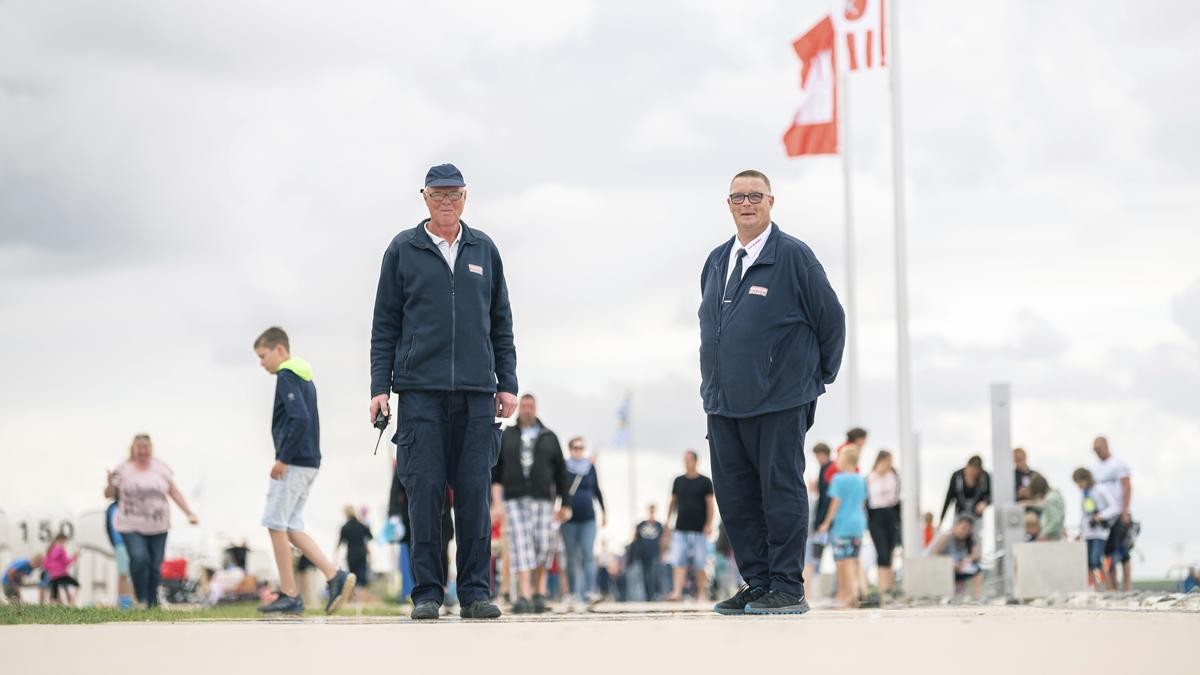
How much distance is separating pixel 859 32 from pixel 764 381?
17.3 metres

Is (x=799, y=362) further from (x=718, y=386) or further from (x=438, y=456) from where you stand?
(x=438, y=456)

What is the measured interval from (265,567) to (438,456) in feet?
91.5

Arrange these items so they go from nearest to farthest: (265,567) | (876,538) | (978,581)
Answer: (876,538) < (978,581) < (265,567)

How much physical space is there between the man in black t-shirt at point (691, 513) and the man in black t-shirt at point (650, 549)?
389 cm

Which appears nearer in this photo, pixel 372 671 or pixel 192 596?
pixel 372 671

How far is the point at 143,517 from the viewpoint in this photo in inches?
614

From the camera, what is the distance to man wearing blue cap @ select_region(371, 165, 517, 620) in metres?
8.16

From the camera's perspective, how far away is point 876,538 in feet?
54.8

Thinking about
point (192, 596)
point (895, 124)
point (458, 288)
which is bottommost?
Result: point (192, 596)

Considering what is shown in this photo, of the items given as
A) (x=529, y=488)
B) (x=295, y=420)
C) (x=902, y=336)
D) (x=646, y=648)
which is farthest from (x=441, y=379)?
(x=902, y=336)

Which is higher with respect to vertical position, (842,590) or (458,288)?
(458,288)

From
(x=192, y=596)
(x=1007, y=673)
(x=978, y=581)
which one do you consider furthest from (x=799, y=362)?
(x=192, y=596)

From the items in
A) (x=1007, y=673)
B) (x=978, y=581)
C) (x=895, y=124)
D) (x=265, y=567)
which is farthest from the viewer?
(x=265, y=567)

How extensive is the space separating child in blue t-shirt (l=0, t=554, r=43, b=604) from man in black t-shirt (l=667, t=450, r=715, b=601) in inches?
416
